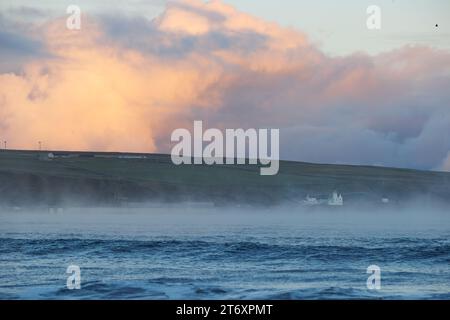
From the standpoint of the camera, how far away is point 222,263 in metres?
45.2

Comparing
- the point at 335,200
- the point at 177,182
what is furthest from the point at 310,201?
the point at 177,182

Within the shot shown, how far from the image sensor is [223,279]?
38531mm

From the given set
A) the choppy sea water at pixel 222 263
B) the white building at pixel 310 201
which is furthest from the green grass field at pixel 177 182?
the choppy sea water at pixel 222 263

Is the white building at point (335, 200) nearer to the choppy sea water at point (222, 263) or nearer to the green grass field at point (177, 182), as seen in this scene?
the green grass field at point (177, 182)

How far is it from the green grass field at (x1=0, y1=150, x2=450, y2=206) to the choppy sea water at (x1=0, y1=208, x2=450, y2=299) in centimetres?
6025

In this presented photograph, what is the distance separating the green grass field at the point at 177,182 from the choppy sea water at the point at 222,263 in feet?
198

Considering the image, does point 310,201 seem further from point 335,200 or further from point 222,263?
point 222,263

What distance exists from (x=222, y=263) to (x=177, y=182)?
304 feet

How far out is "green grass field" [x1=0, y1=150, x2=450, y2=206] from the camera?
12862 centimetres

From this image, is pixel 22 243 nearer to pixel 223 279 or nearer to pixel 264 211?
pixel 223 279

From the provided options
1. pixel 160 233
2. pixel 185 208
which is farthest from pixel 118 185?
pixel 160 233
